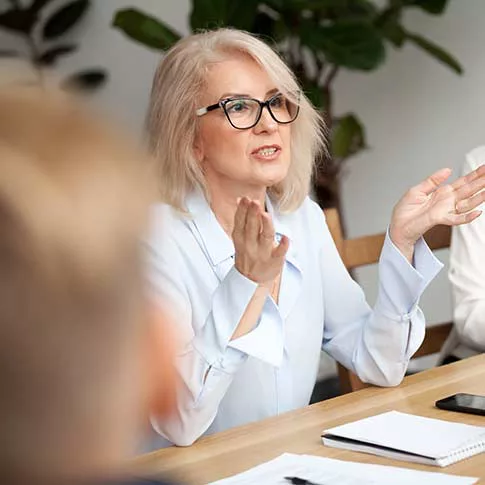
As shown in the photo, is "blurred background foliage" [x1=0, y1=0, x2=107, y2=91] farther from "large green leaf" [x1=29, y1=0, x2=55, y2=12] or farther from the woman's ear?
the woman's ear

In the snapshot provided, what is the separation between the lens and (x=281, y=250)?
171 cm

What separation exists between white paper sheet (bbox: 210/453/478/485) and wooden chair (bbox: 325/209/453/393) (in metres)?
0.68

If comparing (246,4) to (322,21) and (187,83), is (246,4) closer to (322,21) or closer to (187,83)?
(322,21)

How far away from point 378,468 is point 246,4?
2744mm

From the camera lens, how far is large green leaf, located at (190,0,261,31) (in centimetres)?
393

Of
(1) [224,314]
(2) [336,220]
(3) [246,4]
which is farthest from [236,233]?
(3) [246,4]

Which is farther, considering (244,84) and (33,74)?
(244,84)

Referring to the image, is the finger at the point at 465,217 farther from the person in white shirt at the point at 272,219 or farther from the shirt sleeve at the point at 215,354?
the shirt sleeve at the point at 215,354

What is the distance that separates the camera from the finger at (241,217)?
5.59 feet

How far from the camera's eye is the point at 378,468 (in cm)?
145

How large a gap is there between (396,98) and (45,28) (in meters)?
1.50

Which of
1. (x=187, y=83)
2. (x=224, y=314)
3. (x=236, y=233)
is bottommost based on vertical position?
(x=224, y=314)

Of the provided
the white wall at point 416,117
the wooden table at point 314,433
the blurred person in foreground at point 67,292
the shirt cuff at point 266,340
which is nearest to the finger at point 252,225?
the shirt cuff at point 266,340

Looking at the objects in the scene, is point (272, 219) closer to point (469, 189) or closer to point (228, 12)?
point (469, 189)
